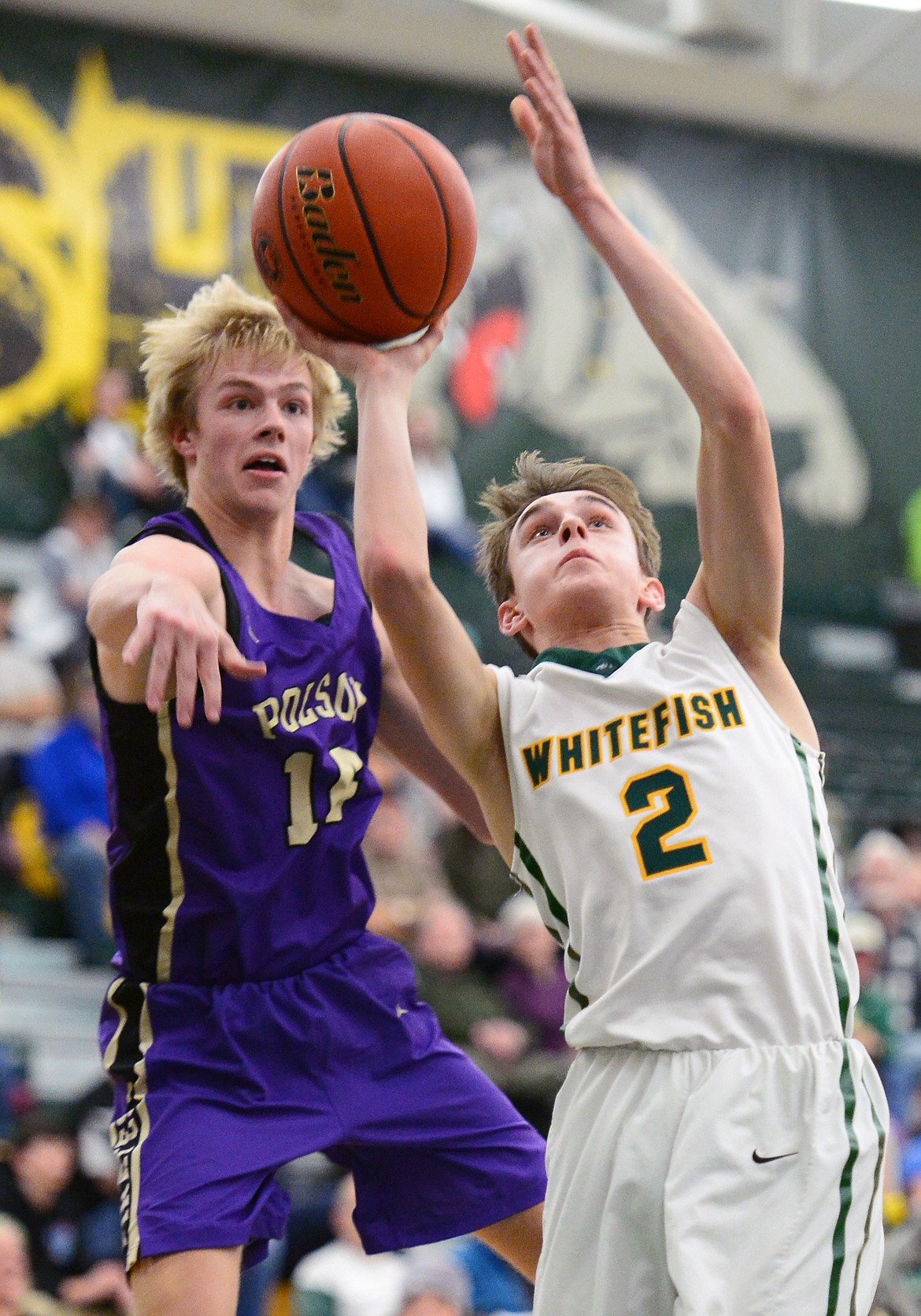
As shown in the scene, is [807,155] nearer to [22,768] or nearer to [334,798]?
[22,768]

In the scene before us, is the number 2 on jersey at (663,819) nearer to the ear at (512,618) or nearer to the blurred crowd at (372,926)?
the ear at (512,618)

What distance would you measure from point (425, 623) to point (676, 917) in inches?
23.9

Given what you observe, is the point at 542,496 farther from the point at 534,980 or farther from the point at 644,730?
the point at 534,980

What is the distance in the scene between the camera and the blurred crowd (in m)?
6.00

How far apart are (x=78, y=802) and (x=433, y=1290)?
3095 millimetres

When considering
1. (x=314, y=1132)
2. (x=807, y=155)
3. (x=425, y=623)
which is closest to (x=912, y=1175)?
(x=314, y=1132)

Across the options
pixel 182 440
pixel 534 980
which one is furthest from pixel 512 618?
pixel 534 980

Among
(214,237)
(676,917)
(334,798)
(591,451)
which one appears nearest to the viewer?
(676,917)

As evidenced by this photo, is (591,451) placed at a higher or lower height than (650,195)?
lower

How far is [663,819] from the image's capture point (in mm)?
2537

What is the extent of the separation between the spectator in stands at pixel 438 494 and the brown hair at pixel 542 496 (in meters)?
7.53

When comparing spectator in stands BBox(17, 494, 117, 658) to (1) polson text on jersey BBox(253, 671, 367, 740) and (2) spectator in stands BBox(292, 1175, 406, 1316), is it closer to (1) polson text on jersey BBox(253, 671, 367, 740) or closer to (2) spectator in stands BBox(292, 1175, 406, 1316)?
(2) spectator in stands BBox(292, 1175, 406, 1316)

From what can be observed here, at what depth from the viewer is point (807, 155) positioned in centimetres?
1435

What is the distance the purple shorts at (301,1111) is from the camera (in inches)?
114
